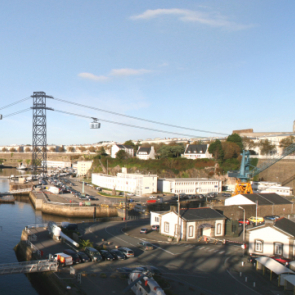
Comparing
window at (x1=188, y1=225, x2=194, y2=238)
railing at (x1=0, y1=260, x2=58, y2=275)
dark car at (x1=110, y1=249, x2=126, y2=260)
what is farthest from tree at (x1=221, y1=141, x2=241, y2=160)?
railing at (x1=0, y1=260, x2=58, y2=275)

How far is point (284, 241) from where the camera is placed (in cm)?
1160

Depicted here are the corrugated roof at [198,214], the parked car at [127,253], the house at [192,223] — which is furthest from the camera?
the corrugated roof at [198,214]

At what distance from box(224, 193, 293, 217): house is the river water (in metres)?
13.0

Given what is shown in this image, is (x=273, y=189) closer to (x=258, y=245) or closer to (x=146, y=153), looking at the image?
(x=258, y=245)

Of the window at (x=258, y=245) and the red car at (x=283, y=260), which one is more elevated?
the window at (x=258, y=245)

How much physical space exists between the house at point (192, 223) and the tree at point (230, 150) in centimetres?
2997

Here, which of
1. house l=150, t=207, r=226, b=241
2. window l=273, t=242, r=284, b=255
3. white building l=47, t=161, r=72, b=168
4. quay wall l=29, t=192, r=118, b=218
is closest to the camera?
window l=273, t=242, r=284, b=255

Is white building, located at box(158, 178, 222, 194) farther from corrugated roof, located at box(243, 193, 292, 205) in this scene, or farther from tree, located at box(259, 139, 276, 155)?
tree, located at box(259, 139, 276, 155)

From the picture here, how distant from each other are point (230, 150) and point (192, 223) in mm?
32303

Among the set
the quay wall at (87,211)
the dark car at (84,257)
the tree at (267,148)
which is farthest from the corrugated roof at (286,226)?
the tree at (267,148)

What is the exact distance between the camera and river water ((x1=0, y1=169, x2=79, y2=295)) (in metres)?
11.5

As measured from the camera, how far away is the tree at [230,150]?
45.0 m

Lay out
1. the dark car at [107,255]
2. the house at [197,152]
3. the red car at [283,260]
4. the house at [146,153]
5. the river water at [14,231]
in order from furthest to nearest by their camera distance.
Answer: the house at [146,153] < the house at [197,152] < the river water at [14,231] < the dark car at [107,255] < the red car at [283,260]

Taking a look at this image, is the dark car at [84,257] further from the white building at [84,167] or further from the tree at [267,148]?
the tree at [267,148]
